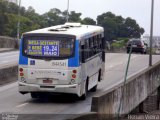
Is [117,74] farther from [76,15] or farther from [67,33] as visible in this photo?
[76,15]

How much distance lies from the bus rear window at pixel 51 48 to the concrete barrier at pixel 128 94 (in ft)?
7.90

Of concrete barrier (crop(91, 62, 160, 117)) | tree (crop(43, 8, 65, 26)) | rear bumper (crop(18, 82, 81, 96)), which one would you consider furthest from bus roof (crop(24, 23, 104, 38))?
tree (crop(43, 8, 65, 26))

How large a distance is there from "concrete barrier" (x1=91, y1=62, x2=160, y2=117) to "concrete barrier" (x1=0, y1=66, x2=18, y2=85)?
6.74 meters

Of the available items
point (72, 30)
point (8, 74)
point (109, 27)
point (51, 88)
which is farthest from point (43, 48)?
point (109, 27)

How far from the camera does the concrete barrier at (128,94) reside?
16.1 meters

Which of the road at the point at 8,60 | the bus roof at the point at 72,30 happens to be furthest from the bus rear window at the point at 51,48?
the road at the point at 8,60

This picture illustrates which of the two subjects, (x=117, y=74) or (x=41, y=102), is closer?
(x=41, y=102)

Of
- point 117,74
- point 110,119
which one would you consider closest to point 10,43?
point 117,74

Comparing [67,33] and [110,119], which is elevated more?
[67,33]

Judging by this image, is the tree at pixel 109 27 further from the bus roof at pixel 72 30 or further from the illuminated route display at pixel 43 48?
the illuminated route display at pixel 43 48

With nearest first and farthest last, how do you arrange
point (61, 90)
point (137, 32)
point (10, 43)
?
point (61, 90) → point (137, 32) → point (10, 43)

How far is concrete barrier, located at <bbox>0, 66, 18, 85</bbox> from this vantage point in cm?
2887

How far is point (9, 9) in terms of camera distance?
82375 millimetres

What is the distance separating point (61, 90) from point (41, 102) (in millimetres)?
1155
